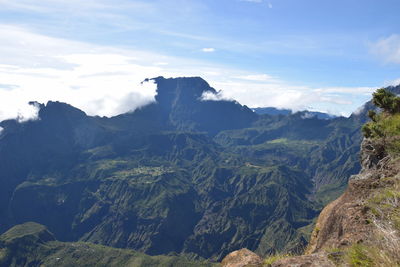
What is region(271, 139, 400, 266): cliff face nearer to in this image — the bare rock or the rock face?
the bare rock

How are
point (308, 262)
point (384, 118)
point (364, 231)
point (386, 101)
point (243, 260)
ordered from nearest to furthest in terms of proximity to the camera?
point (308, 262), point (364, 231), point (243, 260), point (384, 118), point (386, 101)

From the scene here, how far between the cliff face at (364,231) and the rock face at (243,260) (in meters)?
1.20

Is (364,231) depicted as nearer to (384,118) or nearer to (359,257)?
(359,257)

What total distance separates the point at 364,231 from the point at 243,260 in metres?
5.48

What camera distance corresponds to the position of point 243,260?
14.8m

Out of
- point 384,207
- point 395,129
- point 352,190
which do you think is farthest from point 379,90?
point 384,207

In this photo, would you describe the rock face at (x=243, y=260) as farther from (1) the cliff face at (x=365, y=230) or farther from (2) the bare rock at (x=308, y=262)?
(1) the cliff face at (x=365, y=230)

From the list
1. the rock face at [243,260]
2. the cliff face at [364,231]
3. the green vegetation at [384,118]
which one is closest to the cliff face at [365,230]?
the cliff face at [364,231]

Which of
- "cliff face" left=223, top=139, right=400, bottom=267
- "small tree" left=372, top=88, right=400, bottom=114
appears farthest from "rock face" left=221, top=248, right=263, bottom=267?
"small tree" left=372, top=88, right=400, bottom=114

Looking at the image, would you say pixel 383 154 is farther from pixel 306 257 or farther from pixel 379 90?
pixel 306 257

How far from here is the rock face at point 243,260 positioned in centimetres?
1370

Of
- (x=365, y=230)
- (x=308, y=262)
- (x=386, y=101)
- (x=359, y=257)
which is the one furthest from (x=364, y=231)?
(x=386, y=101)

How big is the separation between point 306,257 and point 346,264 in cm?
229

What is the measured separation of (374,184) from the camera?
663 inches
